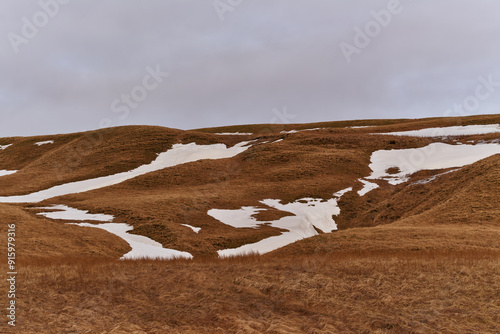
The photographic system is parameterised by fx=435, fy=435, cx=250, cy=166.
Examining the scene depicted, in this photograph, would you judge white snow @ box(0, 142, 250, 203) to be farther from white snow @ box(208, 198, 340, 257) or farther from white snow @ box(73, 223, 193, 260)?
white snow @ box(208, 198, 340, 257)

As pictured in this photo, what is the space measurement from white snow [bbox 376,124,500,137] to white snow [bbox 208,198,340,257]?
33.0 meters

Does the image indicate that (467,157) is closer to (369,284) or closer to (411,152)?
(411,152)

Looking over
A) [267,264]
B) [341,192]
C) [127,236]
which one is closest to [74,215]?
[127,236]

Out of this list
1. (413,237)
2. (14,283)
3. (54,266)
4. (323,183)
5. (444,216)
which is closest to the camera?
(14,283)

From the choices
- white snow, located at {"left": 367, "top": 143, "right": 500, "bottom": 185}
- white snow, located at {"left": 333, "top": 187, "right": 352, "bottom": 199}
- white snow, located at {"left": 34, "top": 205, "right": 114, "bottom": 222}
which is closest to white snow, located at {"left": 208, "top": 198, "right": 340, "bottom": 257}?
white snow, located at {"left": 333, "top": 187, "right": 352, "bottom": 199}

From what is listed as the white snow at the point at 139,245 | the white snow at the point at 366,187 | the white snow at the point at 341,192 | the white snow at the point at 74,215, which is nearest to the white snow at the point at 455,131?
the white snow at the point at 366,187

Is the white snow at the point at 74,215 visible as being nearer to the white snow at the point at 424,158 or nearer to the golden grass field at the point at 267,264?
the golden grass field at the point at 267,264

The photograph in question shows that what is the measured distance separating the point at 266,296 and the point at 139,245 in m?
18.8

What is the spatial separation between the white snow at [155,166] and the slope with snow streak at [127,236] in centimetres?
1204

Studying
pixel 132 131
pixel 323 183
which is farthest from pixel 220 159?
pixel 132 131

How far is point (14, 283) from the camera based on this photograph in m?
15.8

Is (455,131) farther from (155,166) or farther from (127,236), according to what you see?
(127,236)

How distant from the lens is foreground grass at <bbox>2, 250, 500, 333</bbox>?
1271 centimetres

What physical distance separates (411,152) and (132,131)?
49409mm
